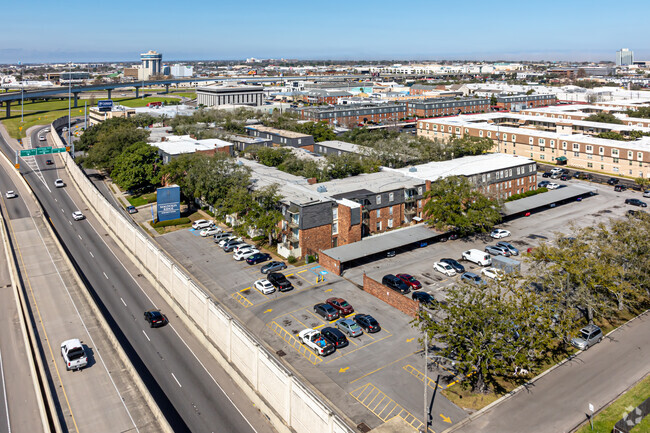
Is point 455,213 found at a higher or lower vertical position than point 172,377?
higher

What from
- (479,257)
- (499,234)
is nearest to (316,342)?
(479,257)

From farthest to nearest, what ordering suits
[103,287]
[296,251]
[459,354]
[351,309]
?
[296,251] < [103,287] < [351,309] < [459,354]

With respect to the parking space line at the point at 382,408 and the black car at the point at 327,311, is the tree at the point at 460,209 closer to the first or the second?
the black car at the point at 327,311

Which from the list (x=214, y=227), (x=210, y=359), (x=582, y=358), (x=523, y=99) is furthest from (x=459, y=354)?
(x=523, y=99)

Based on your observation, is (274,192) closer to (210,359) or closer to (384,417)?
(210,359)

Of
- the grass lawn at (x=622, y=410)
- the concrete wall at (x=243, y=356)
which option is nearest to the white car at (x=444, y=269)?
the grass lawn at (x=622, y=410)

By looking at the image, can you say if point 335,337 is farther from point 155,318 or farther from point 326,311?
point 155,318
